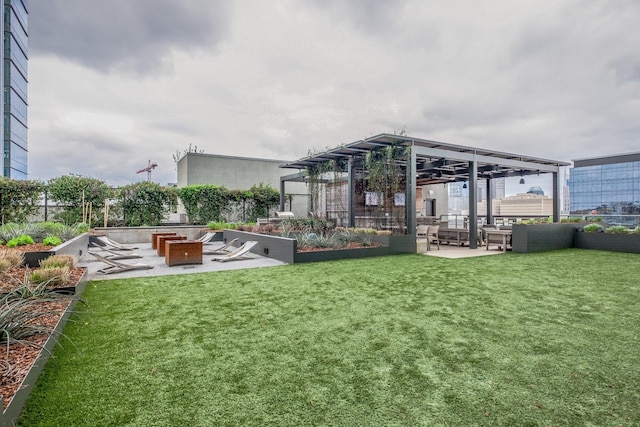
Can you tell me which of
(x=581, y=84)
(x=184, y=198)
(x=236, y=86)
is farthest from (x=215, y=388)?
(x=581, y=84)

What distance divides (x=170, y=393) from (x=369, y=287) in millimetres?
3549

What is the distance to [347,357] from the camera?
2.69 metres

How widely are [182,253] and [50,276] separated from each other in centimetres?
334

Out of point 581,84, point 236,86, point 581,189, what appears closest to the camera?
point 581,84

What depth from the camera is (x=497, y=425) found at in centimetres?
181

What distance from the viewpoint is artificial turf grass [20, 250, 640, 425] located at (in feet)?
6.36

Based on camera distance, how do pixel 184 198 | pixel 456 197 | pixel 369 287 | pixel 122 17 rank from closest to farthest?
pixel 369 287 → pixel 122 17 → pixel 184 198 → pixel 456 197

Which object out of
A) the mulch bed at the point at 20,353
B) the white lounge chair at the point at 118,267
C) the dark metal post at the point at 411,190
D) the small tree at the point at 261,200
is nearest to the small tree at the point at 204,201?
the small tree at the point at 261,200

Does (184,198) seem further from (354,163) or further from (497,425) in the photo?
(497,425)

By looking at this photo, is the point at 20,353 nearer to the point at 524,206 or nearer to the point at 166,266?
the point at 166,266

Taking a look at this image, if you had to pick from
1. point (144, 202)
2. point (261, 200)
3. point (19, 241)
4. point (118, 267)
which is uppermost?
point (261, 200)

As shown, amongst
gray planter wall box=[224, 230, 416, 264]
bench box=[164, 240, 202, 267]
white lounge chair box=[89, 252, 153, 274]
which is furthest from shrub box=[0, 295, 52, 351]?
gray planter wall box=[224, 230, 416, 264]

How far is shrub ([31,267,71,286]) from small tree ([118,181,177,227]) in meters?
10.2

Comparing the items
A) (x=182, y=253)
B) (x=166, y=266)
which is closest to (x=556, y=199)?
(x=182, y=253)
